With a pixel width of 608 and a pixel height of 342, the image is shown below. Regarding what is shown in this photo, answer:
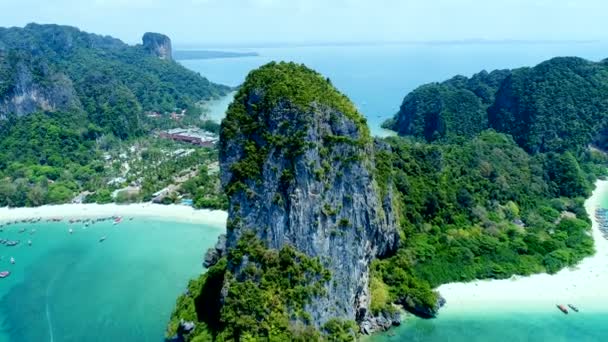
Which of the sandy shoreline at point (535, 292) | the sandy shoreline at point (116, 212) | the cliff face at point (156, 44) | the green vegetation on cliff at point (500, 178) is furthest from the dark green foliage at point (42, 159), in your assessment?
the cliff face at point (156, 44)

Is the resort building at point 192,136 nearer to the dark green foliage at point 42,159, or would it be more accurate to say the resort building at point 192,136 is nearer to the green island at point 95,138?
the green island at point 95,138

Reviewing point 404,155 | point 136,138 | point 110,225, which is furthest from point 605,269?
point 136,138

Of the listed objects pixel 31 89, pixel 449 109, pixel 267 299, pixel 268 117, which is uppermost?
pixel 268 117

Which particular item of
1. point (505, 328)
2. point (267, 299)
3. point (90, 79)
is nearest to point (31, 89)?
point (90, 79)

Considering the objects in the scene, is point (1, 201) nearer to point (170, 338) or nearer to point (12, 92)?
point (12, 92)

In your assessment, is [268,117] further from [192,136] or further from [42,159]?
[192,136]

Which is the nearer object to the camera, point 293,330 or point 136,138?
point 293,330
